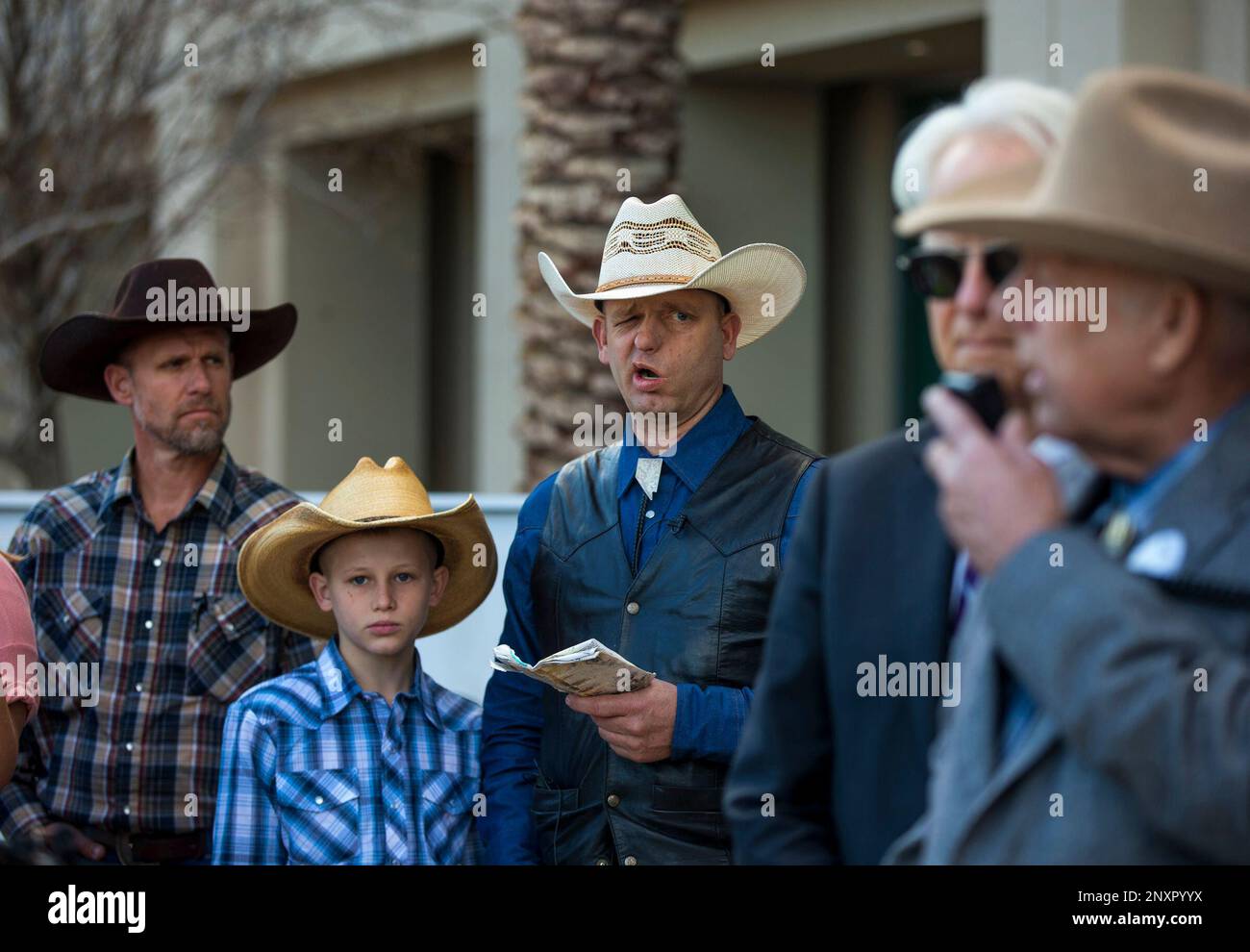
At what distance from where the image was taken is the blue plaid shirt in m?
3.35

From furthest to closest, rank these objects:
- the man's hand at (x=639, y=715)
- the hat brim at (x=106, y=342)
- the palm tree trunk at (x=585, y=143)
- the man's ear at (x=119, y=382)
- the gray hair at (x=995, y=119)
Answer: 1. the palm tree trunk at (x=585, y=143)
2. the man's ear at (x=119, y=382)
3. the hat brim at (x=106, y=342)
4. the man's hand at (x=639, y=715)
5. the gray hair at (x=995, y=119)

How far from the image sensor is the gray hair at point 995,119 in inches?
84.1

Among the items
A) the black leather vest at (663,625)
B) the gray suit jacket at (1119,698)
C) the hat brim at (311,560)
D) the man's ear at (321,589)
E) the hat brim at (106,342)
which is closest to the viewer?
the gray suit jacket at (1119,698)

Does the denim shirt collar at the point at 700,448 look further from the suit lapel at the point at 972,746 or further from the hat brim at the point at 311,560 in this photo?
the suit lapel at the point at 972,746

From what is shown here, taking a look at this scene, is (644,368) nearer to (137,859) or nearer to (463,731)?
(463,731)

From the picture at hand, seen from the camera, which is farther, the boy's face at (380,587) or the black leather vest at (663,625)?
the boy's face at (380,587)

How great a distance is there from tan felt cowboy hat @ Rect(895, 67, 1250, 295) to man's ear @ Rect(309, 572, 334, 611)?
2.04 metres

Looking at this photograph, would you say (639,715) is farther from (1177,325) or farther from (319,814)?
(1177,325)

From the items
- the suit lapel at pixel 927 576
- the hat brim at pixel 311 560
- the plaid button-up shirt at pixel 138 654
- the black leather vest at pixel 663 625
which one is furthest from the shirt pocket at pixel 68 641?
the suit lapel at pixel 927 576

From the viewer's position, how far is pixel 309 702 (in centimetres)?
348

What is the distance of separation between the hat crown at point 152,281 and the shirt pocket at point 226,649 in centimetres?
79

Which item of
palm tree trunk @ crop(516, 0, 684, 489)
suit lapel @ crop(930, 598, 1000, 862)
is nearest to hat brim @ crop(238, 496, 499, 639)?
suit lapel @ crop(930, 598, 1000, 862)
